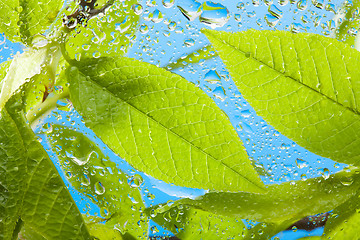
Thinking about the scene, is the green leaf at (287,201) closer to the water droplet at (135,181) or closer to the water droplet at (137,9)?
the water droplet at (135,181)

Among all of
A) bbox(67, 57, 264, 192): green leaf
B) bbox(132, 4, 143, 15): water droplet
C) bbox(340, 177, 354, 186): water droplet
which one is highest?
bbox(132, 4, 143, 15): water droplet

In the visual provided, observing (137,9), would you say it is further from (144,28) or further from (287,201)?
(287,201)

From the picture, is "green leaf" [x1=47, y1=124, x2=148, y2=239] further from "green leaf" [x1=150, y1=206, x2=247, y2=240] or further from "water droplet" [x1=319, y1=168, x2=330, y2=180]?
"water droplet" [x1=319, y1=168, x2=330, y2=180]

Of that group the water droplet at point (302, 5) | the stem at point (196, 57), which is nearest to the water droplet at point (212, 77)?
the stem at point (196, 57)

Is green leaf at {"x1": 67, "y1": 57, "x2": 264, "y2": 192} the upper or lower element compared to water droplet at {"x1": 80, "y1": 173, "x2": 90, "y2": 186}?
upper

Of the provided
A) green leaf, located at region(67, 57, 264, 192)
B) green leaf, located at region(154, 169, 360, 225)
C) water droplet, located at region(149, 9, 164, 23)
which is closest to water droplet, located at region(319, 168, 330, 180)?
green leaf, located at region(154, 169, 360, 225)

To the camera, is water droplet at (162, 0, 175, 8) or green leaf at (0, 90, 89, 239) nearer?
green leaf at (0, 90, 89, 239)

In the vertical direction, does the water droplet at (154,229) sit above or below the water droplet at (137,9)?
below
